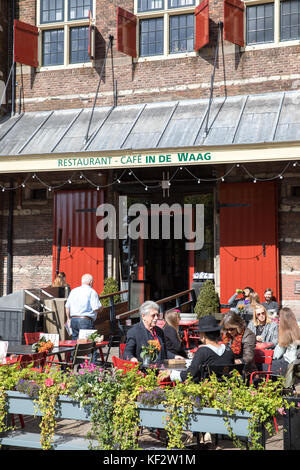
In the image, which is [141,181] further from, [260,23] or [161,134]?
[260,23]

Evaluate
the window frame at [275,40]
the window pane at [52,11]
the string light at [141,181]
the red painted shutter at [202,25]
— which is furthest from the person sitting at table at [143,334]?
the window pane at [52,11]

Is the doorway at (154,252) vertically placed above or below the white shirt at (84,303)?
above

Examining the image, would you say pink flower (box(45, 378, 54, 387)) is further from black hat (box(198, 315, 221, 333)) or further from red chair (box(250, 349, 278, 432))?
red chair (box(250, 349, 278, 432))

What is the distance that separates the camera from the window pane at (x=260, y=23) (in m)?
12.4

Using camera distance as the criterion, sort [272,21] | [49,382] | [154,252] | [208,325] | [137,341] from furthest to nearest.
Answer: [154,252] → [272,21] → [137,341] → [208,325] → [49,382]

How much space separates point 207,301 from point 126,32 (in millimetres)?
6693

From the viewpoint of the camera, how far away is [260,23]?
1251 cm

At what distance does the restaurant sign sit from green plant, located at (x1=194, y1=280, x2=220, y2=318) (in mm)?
3079

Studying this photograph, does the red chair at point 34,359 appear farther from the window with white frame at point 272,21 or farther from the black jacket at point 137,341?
Answer: the window with white frame at point 272,21

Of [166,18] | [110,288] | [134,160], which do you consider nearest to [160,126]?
[134,160]

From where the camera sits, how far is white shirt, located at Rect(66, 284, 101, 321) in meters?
9.01

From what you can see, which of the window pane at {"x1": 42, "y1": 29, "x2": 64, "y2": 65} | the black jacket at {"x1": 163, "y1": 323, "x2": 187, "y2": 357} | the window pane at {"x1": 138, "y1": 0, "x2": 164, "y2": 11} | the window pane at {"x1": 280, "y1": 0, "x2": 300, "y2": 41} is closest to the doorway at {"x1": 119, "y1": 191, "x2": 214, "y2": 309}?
the window pane at {"x1": 280, "y1": 0, "x2": 300, "y2": 41}

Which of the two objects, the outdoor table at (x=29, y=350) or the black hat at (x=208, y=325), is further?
the outdoor table at (x=29, y=350)
